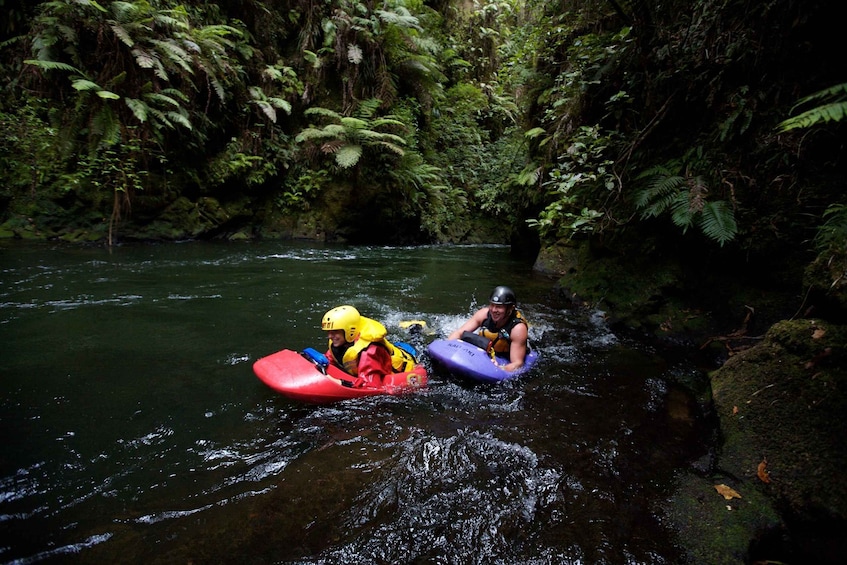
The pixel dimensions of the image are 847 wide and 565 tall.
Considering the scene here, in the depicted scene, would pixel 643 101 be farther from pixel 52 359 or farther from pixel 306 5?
pixel 306 5

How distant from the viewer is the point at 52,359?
12.8ft

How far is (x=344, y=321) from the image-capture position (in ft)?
12.4

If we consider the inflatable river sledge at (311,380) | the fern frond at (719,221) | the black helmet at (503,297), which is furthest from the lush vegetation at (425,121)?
the inflatable river sledge at (311,380)

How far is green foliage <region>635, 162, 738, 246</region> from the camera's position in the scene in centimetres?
412

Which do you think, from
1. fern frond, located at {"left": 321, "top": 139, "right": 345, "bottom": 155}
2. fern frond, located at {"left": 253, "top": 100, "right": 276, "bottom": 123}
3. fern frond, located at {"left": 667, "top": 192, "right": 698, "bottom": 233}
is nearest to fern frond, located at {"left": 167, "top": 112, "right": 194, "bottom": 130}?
fern frond, located at {"left": 253, "top": 100, "right": 276, "bottom": 123}

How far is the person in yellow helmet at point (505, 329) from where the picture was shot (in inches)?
171

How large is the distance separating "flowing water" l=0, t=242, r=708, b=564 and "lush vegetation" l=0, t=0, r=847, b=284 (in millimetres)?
1978

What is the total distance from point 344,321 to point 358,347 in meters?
0.28

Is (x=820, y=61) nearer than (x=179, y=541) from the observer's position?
No

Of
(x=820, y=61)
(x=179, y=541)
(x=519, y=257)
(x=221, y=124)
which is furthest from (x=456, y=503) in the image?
(x=221, y=124)

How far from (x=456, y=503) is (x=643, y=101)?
19.7ft

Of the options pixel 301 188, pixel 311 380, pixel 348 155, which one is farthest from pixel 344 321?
pixel 301 188

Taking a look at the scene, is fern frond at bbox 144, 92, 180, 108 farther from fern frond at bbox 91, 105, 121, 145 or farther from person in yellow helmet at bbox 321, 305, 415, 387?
person in yellow helmet at bbox 321, 305, 415, 387

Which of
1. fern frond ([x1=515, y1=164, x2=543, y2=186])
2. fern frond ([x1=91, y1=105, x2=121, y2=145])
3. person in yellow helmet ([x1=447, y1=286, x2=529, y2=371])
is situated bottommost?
person in yellow helmet ([x1=447, y1=286, x2=529, y2=371])
